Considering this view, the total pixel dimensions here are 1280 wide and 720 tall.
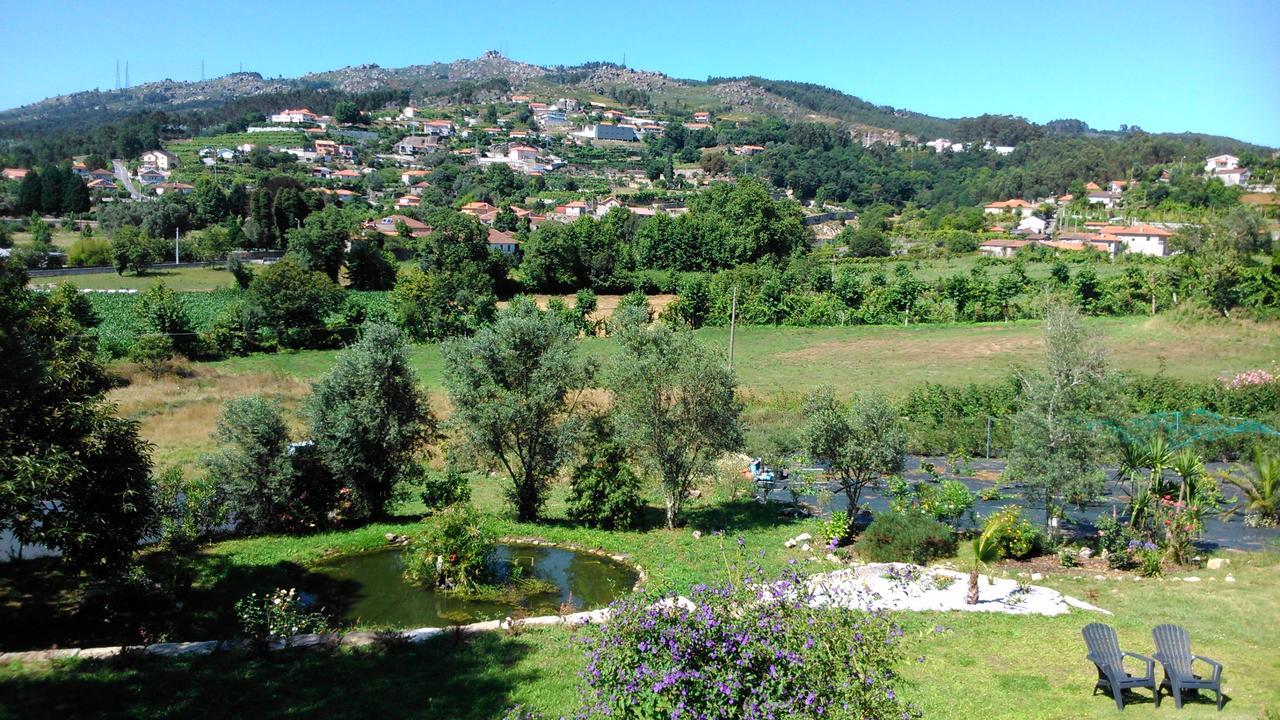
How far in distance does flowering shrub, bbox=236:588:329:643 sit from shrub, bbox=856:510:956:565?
8928 millimetres

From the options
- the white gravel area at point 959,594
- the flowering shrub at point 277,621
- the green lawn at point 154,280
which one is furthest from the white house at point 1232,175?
the green lawn at point 154,280

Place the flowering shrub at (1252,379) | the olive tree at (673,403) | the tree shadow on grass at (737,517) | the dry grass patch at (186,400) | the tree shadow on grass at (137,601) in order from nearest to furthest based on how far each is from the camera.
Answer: the tree shadow on grass at (137,601), the olive tree at (673,403), the tree shadow on grass at (737,517), the flowering shrub at (1252,379), the dry grass patch at (186,400)

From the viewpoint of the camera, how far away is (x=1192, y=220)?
37.5m

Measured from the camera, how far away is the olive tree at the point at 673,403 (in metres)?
15.6

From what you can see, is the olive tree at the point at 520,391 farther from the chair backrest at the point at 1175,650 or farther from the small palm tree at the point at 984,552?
the chair backrest at the point at 1175,650

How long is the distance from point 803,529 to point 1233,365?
20978 millimetres

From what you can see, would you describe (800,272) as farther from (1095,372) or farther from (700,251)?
(1095,372)

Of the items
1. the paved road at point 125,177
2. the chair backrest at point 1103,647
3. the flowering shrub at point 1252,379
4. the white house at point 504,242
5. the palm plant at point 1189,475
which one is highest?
the paved road at point 125,177

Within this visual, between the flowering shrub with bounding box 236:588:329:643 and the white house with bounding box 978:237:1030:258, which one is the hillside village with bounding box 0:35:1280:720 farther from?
the white house with bounding box 978:237:1030:258

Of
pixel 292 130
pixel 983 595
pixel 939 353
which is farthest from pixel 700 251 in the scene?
pixel 292 130

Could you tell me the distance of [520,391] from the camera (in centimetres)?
1650

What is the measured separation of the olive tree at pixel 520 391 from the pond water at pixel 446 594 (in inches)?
79.6

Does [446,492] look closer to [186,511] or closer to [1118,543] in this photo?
[186,511]

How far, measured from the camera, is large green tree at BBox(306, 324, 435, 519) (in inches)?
635
